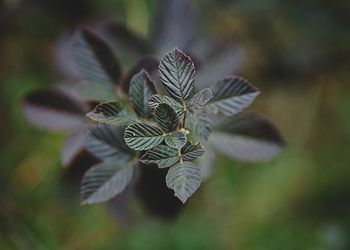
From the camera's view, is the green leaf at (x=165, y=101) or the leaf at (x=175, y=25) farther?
the leaf at (x=175, y=25)

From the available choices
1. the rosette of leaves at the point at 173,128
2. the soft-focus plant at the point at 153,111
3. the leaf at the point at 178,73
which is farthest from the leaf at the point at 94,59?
the leaf at the point at 178,73

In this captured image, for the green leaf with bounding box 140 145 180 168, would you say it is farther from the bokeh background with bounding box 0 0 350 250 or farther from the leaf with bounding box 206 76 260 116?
the bokeh background with bounding box 0 0 350 250

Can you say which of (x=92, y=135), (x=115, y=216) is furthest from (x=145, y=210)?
(x=92, y=135)

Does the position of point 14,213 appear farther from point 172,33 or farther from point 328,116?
point 328,116

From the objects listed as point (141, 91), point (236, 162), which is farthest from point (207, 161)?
point (236, 162)

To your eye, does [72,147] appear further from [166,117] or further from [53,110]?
[166,117]

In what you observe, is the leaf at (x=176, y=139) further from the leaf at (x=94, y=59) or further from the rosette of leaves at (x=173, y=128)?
the leaf at (x=94, y=59)
